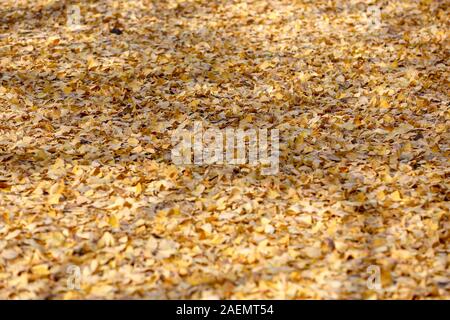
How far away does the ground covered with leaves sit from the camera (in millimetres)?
4512

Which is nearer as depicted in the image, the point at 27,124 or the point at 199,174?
the point at 199,174

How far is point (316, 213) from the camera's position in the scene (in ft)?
16.8

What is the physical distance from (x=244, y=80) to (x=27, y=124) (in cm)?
300

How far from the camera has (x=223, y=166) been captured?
5.84 meters

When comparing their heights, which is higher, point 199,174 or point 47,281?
point 199,174

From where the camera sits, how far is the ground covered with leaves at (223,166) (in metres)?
4.51

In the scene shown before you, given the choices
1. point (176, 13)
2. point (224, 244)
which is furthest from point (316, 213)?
point (176, 13)

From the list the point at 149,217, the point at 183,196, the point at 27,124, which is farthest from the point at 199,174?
the point at 27,124

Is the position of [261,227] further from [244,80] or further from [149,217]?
[244,80]

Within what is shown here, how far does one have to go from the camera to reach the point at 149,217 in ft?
16.7
